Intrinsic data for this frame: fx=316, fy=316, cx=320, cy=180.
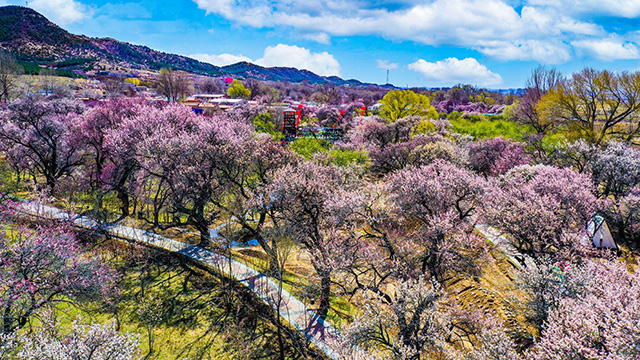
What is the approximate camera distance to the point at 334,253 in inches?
656

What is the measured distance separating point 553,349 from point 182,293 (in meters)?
18.8

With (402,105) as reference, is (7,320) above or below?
below

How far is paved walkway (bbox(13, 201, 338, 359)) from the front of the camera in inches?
630

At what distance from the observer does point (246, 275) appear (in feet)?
67.8

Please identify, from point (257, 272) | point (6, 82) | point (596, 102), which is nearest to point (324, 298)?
point (257, 272)

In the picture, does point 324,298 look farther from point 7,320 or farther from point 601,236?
point 601,236

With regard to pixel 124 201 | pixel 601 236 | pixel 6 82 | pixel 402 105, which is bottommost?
pixel 124 201

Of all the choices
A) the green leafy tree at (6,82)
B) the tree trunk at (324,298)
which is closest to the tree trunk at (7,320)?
the tree trunk at (324,298)

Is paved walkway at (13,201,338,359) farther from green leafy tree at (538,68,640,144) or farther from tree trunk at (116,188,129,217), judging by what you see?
green leafy tree at (538,68,640,144)

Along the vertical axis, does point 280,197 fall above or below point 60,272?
above

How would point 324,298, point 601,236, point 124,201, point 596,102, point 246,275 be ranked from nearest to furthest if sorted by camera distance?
point 324,298
point 246,275
point 601,236
point 124,201
point 596,102

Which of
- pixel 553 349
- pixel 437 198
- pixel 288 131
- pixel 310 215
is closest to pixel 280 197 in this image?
pixel 310 215

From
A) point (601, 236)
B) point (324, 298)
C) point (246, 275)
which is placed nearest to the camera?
point (324, 298)

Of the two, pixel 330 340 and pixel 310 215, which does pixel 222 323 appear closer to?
pixel 330 340
